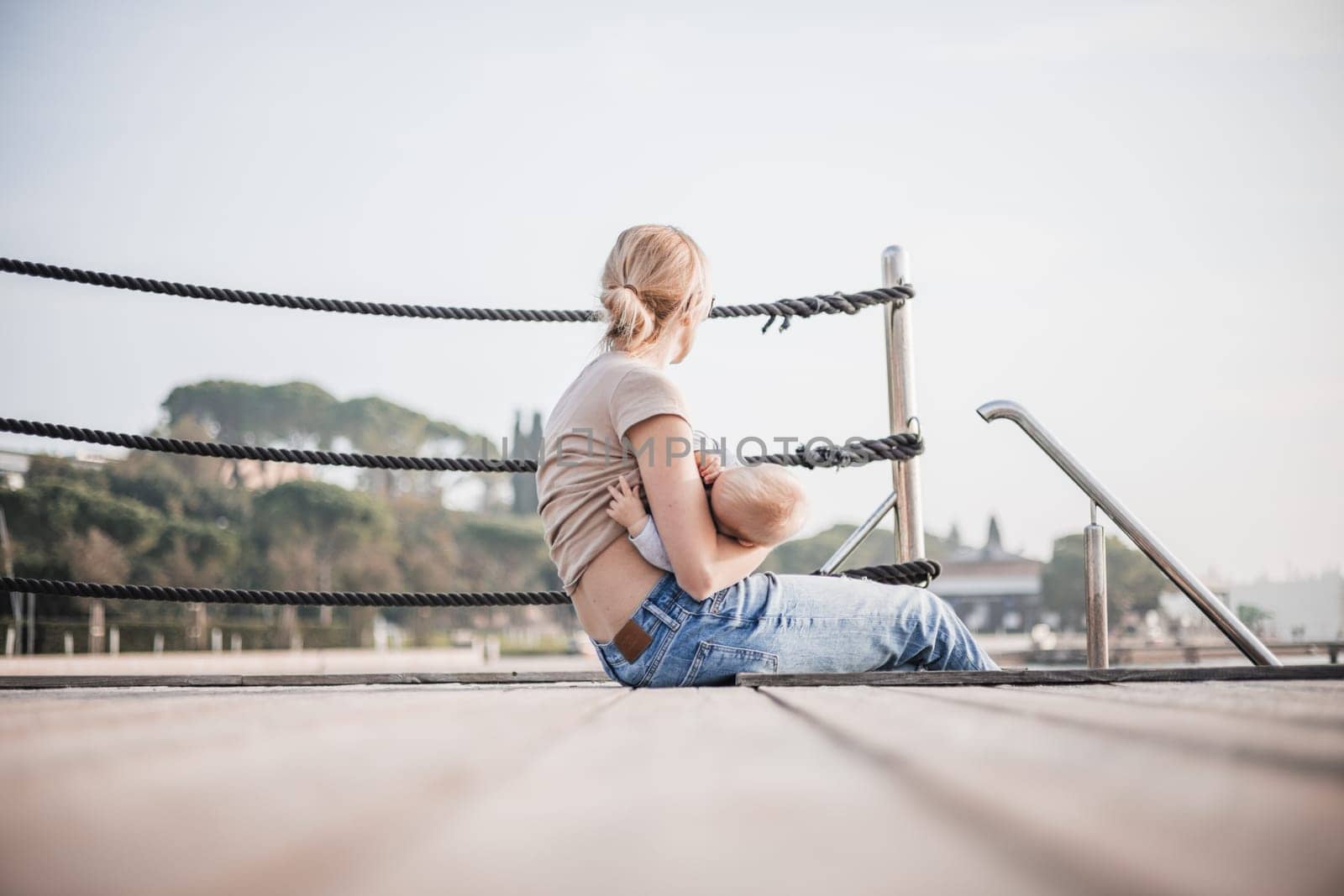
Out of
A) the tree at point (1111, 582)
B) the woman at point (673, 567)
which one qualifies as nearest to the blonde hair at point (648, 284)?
the woman at point (673, 567)

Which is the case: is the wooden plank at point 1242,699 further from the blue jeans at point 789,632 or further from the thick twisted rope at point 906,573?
the thick twisted rope at point 906,573

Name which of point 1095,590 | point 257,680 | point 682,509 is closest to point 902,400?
point 1095,590

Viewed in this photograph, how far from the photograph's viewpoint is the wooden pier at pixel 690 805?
0.30 metres

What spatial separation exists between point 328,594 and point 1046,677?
1276 millimetres

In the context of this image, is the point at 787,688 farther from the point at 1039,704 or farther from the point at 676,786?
the point at 676,786

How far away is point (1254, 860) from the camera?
292mm

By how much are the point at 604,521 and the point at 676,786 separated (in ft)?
3.71

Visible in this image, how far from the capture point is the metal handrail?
1.69 meters

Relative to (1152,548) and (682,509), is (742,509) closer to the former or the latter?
(682,509)

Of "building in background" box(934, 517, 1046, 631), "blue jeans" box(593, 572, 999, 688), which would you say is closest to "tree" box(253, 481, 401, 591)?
"building in background" box(934, 517, 1046, 631)

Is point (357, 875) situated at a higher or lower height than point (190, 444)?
lower

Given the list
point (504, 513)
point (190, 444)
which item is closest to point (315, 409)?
point (504, 513)

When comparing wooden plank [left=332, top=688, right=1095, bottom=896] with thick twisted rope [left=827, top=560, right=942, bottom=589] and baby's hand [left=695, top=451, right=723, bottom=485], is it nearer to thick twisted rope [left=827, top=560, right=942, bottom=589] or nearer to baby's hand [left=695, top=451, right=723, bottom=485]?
baby's hand [left=695, top=451, right=723, bottom=485]

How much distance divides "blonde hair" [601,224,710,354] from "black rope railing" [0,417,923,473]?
0.32 meters
